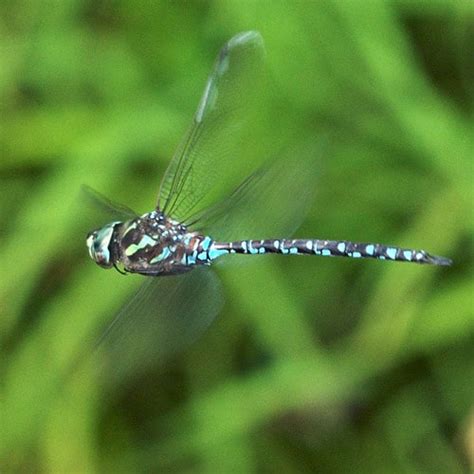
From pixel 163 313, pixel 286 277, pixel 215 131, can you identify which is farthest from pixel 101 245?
pixel 286 277

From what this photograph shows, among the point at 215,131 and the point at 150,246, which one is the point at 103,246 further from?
the point at 215,131

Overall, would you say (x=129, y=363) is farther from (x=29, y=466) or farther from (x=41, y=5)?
(x=41, y=5)

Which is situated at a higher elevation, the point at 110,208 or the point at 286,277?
the point at 110,208

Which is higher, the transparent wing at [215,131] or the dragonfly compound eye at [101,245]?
the transparent wing at [215,131]

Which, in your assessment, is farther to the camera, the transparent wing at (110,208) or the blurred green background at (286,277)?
the blurred green background at (286,277)

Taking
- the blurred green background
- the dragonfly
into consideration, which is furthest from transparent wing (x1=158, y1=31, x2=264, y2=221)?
the blurred green background

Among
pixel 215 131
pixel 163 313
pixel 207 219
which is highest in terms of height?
pixel 215 131

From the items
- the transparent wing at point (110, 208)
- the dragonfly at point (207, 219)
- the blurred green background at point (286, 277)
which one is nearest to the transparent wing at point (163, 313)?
the dragonfly at point (207, 219)

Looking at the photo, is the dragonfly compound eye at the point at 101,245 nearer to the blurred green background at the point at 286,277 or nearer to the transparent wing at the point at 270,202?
the transparent wing at the point at 270,202
